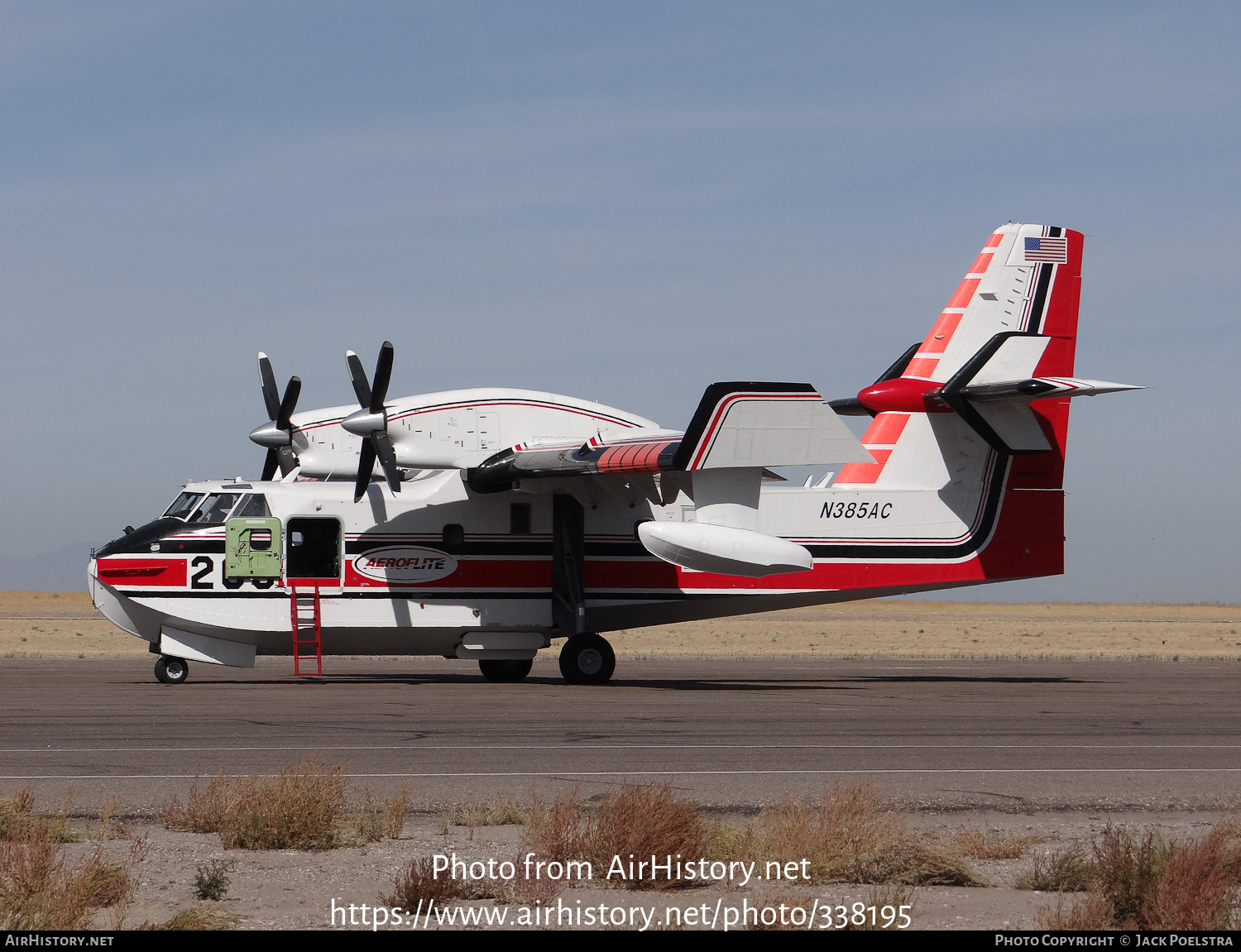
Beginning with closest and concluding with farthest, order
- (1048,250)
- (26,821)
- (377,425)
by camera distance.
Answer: (26,821), (377,425), (1048,250)

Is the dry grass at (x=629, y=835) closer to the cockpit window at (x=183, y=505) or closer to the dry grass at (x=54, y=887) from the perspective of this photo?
the dry grass at (x=54, y=887)

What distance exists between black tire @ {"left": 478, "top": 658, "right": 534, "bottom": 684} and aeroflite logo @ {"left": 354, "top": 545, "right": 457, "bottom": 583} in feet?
9.57

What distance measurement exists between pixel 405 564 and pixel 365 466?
7.11 feet

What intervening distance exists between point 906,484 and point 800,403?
21.5 feet

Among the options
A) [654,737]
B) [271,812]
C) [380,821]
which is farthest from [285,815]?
[654,737]

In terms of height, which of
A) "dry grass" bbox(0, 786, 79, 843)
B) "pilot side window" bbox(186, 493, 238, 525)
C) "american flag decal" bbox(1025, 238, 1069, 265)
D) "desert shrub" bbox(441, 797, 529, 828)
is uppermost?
"american flag decal" bbox(1025, 238, 1069, 265)

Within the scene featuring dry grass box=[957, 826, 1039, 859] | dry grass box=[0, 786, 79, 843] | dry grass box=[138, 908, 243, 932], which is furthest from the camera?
dry grass box=[957, 826, 1039, 859]

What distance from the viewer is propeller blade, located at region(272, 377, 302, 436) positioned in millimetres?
25812

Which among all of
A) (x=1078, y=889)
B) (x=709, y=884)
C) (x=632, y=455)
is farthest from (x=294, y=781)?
(x=632, y=455)

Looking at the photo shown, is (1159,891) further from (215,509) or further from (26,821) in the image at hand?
(215,509)

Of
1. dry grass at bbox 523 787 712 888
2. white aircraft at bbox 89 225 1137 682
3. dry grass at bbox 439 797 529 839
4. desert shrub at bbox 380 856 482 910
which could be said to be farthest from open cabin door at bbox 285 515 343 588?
desert shrub at bbox 380 856 482 910

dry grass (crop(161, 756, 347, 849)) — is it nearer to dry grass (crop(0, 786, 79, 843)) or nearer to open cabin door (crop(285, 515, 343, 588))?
dry grass (crop(0, 786, 79, 843))

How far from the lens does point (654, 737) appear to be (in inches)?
620

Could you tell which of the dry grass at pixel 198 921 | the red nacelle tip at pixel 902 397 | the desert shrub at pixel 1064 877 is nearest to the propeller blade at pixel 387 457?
the red nacelle tip at pixel 902 397
